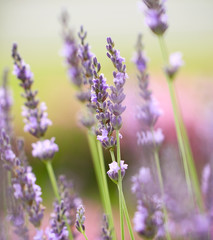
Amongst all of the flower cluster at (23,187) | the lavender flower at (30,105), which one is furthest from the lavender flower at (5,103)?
the flower cluster at (23,187)

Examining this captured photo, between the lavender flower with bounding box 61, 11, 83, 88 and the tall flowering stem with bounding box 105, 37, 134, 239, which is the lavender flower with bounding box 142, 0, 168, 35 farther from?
the lavender flower with bounding box 61, 11, 83, 88

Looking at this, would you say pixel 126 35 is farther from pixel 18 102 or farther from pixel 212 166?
pixel 212 166

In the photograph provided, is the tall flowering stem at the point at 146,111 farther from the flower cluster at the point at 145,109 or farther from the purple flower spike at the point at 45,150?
the purple flower spike at the point at 45,150

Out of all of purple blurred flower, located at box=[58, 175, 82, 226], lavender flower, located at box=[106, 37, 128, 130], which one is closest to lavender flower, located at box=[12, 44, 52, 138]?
purple blurred flower, located at box=[58, 175, 82, 226]

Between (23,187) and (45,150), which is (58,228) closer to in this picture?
(23,187)

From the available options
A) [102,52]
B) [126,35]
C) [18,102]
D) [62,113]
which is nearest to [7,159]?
[62,113]

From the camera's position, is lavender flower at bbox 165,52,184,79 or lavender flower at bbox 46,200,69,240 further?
lavender flower at bbox 165,52,184,79

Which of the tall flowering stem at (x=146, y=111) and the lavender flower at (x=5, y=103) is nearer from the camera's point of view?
the tall flowering stem at (x=146, y=111)
